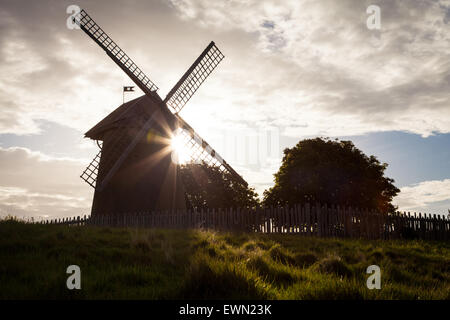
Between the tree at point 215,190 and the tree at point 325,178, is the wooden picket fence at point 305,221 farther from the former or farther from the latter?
the tree at point 215,190

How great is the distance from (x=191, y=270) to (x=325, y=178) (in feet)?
76.8

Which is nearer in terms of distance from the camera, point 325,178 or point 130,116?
point 130,116

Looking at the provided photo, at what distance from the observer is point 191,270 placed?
5.23m

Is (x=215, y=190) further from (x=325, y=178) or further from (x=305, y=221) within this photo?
(x=305, y=221)

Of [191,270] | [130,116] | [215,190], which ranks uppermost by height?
[130,116]

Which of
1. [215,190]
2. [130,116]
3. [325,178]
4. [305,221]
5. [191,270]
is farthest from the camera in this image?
[215,190]

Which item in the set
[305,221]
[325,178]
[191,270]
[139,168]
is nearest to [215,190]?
[325,178]

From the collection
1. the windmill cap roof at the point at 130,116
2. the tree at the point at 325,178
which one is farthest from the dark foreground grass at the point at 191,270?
the tree at the point at 325,178

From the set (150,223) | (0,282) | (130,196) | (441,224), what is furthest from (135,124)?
(441,224)

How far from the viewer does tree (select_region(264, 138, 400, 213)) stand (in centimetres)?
2738

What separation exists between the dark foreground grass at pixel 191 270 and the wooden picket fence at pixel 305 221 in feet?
13.8

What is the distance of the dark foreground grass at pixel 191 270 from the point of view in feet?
16.3

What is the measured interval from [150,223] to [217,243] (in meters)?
11.2

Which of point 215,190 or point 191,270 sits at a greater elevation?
point 215,190
